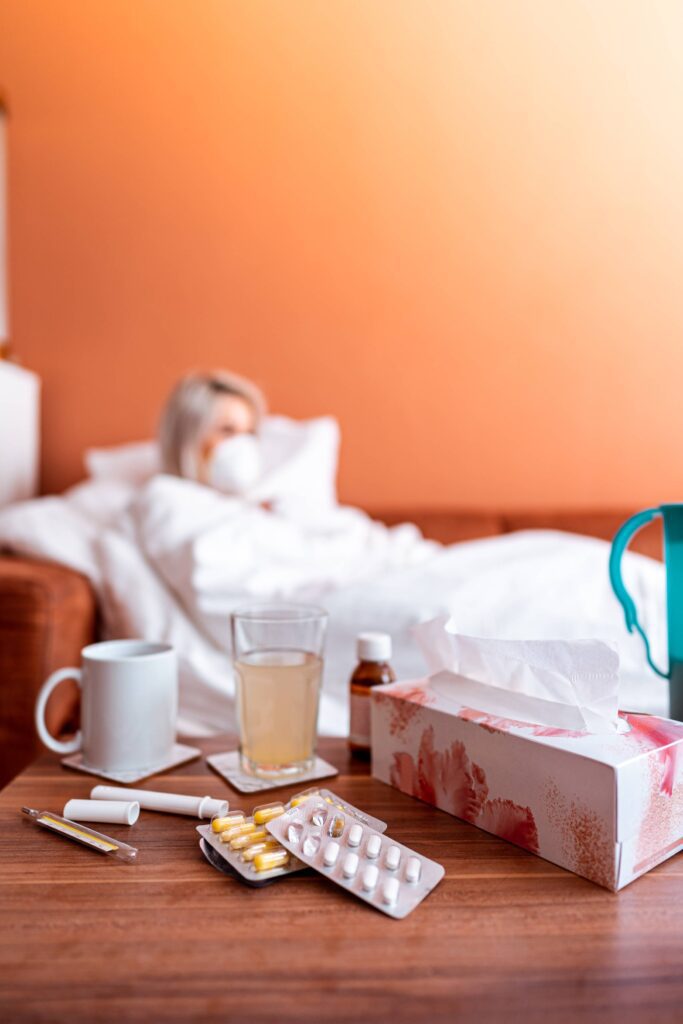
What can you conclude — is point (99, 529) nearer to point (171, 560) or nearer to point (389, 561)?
point (171, 560)

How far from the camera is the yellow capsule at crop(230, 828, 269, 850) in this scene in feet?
1.54

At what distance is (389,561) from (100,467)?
753 mm

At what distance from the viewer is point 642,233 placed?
85 centimetres

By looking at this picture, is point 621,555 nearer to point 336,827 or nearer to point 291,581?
point 336,827

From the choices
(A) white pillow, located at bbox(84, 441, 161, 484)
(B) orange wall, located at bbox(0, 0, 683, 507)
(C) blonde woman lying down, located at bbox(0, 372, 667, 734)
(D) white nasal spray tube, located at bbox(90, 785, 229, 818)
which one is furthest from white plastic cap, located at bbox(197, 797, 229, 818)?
(A) white pillow, located at bbox(84, 441, 161, 484)

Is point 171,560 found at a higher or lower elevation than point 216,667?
higher

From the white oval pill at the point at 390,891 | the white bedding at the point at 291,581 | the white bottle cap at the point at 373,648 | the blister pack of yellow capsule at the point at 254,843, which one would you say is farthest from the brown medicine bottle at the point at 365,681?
the white bedding at the point at 291,581

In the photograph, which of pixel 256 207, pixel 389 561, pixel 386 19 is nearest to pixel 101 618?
pixel 389 561

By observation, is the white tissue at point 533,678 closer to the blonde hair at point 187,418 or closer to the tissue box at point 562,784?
the tissue box at point 562,784

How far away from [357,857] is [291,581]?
2.72 ft

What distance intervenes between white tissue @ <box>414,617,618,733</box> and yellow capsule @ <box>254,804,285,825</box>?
5.9 inches

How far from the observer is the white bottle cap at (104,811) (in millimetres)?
530

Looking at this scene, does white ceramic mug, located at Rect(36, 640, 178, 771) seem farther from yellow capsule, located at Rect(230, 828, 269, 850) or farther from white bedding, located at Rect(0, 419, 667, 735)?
white bedding, located at Rect(0, 419, 667, 735)

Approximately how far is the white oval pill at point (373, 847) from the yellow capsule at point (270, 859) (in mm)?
49
